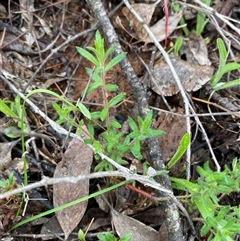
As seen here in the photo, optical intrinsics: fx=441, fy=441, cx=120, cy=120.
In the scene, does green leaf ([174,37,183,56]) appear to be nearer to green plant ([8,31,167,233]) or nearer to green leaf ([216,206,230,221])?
green plant ([8,31,167,233])

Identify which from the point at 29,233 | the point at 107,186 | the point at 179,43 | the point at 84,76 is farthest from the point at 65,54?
the point at 29,233

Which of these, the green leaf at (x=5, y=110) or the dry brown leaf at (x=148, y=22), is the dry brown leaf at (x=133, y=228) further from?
the dry brown leaf at (x=148, y=22)

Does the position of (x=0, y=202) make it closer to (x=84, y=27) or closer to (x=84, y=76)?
(x=84, y=76)

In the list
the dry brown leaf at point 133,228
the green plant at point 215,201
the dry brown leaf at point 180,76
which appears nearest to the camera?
the green plant at point 215,201

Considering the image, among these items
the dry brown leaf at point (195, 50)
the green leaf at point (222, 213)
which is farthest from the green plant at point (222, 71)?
the green leaf at point (222, 213)

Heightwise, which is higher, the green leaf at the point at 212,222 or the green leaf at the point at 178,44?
the green leaf at the point at 178,44

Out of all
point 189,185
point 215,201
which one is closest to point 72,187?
point 189,185

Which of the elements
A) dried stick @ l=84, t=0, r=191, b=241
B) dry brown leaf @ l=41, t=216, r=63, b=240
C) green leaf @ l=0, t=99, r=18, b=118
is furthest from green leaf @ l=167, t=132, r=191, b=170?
green leaf @ l=0, t=99, r=18, b=118
